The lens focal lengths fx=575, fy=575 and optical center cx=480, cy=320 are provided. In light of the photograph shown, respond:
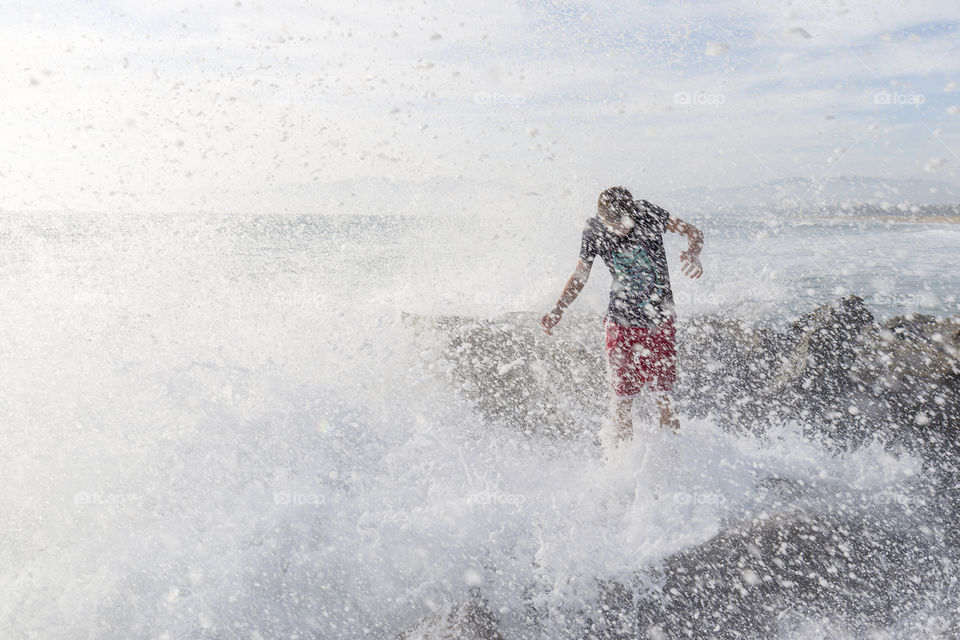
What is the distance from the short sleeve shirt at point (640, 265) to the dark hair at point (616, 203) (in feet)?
0.17

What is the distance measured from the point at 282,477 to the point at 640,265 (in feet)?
8.85

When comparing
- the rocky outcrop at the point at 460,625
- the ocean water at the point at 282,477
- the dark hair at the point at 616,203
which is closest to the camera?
the rocky outcrop at the point at 460,625

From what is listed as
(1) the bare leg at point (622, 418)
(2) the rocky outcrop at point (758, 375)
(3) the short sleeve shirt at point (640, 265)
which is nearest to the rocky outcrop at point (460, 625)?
(1) the bare leg at point (622, 418)

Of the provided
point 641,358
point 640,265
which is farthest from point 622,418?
point 640,265

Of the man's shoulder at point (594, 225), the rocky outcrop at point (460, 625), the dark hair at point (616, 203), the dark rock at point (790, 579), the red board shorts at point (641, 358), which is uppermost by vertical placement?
the dark hair at point (616, 203)

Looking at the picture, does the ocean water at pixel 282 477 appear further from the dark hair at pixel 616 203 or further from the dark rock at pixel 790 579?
the dark hair at pixel 616 203

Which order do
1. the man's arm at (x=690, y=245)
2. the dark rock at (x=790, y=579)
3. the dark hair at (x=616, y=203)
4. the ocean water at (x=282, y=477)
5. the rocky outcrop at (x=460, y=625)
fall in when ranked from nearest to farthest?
the rocky outcrop at (x=460, y=625)
the dark rock at (x=790, y=579)
the ocean water at (x=282, y=477)
the dark hair at (x=616, y=203)
the man's arm at (x=690, y=245)

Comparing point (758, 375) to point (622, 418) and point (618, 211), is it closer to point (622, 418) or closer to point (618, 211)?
point (622, 418)

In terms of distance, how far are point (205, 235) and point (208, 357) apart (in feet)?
16.0

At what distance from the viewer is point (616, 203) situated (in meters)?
3.47

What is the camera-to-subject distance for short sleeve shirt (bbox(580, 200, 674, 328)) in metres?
3.50

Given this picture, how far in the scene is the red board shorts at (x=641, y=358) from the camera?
3.54 m

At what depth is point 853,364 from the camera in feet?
18.6

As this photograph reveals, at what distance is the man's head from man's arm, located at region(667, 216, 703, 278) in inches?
11.4
